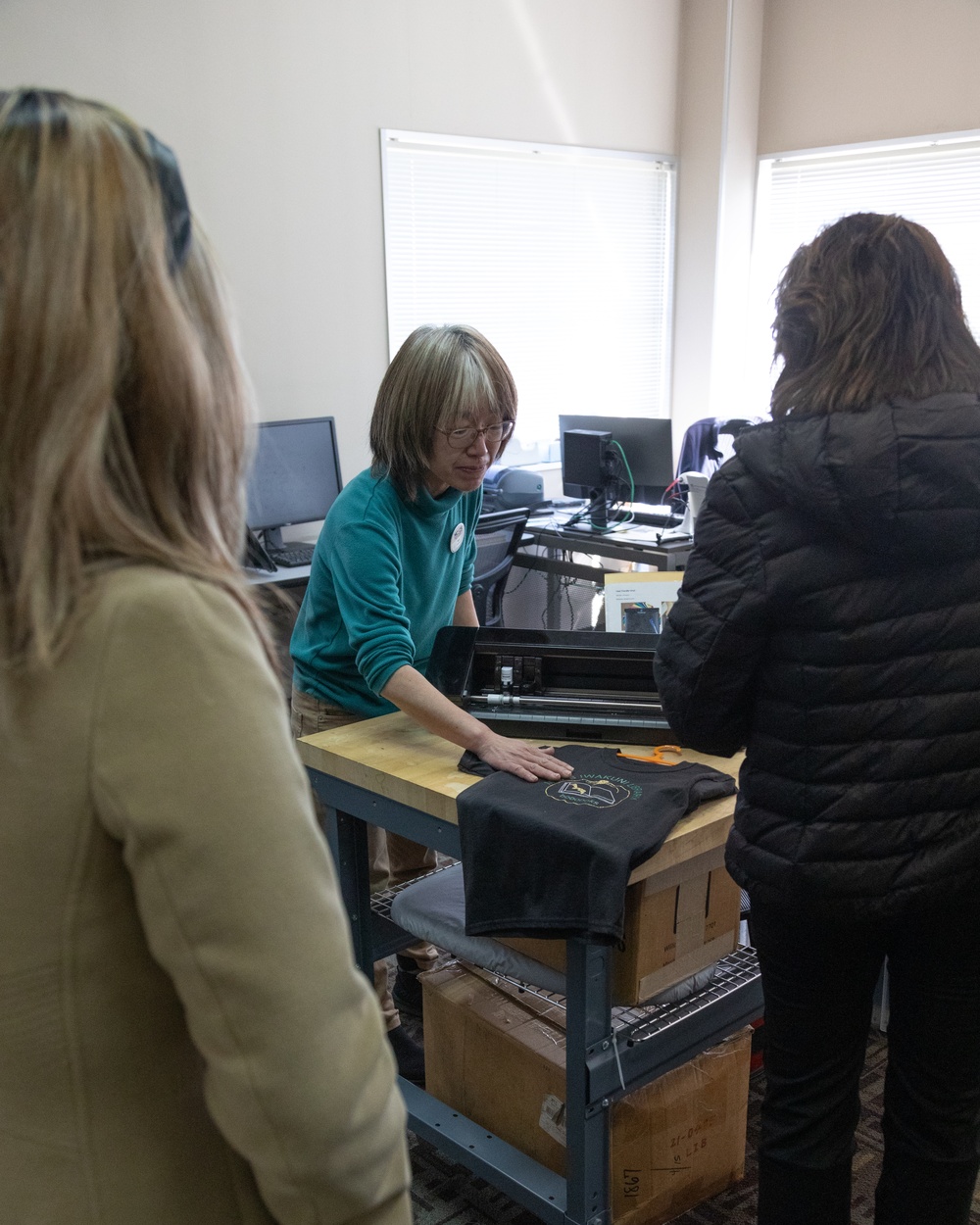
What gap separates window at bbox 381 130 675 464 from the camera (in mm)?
4816

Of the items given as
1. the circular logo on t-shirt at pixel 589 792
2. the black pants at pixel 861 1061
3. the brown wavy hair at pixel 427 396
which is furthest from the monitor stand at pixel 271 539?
the black pants at pixel 861 1061

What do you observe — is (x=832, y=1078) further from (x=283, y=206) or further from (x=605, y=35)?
(x=605, y=35)

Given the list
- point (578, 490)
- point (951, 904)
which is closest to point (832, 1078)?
point (951, 904)

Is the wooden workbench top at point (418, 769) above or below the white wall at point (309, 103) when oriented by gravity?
below

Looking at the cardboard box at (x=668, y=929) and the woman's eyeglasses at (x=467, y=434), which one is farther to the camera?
the woman's eyeglasses at (x=467, y=434)

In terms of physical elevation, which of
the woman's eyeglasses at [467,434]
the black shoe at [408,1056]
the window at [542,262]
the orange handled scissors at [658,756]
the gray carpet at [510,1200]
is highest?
the window at [542,262]

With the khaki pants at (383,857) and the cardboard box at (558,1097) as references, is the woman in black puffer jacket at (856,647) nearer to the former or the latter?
the cardboard box at (558,1097)

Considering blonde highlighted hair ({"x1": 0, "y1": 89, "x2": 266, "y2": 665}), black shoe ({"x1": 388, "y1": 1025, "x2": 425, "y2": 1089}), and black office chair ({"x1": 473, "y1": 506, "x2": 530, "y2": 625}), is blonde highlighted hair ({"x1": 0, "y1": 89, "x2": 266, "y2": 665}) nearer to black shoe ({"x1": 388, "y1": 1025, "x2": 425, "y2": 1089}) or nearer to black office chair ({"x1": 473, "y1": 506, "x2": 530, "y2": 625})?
black shoe ({"x1": 388, "y1": 1025, "x2": 425, "y2": 1089})

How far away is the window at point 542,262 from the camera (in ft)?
15.8

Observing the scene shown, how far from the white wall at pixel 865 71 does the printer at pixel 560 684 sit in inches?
176

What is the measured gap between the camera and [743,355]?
6137mm

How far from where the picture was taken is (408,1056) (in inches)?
86.1

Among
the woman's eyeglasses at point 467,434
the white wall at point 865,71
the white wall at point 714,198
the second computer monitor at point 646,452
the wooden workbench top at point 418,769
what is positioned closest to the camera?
the wooden workbench top at point 418,769

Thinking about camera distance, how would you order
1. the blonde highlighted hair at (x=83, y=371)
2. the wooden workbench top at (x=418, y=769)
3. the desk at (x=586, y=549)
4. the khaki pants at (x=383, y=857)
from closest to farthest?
the blonde highlighted hair at (x=83, y=371), the wooden workbench top at (x=418, y=769), the khaki pants at (x=383, y=857), the desk at (x=586, y=549)
